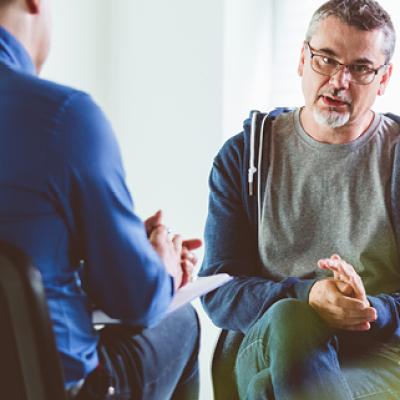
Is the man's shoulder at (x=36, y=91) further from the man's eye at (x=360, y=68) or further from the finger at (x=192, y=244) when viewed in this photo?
the man's eye at (x=360, y=68)

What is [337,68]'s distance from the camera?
69.1 inches

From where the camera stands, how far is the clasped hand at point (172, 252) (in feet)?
4.04

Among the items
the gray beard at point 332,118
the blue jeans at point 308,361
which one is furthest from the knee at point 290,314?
the gray beard at point 332,118

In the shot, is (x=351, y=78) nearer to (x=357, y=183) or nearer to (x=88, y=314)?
(x=357, y=183)

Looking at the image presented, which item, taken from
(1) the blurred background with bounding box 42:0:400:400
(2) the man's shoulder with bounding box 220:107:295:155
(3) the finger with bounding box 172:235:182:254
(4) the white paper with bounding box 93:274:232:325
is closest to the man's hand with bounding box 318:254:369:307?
(4) the white paper with bounding box 93:274:232:325

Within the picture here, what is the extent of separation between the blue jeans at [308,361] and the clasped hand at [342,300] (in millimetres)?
41

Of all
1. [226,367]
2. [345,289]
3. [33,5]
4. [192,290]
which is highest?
[33,5]

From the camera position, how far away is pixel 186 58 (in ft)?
8.67

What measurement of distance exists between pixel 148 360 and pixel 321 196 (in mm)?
757

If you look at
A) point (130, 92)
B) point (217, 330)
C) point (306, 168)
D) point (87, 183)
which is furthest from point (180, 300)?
point (130, 92)

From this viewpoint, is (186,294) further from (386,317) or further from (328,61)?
(328,61)

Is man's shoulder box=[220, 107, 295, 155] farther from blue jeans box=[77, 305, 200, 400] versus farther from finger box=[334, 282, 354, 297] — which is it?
blue jeans box=[77, 305, 200, 400]

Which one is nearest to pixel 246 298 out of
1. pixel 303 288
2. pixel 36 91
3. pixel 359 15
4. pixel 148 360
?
pixel 303 288

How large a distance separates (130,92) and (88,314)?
1817 mm
